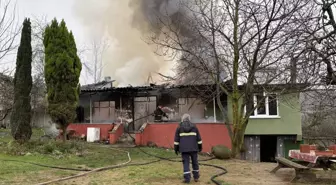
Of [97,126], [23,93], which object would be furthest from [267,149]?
[23,93]

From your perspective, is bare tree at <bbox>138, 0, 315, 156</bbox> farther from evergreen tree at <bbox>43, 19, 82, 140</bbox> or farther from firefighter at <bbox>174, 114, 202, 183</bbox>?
firefighter at <bbox>174, 114, 202, 183</bbox>

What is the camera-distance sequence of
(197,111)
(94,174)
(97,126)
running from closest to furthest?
(94,174), (197,111), (97,126)

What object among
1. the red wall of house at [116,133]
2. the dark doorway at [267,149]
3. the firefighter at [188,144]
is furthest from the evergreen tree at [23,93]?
the dark doorway at [267,149]

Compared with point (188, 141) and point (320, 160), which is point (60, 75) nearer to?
point (188, 141)

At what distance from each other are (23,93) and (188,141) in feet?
29.3

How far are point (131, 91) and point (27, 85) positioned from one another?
7.74 m

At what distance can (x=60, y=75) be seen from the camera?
15328mm

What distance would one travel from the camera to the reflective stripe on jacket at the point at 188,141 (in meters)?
8.30

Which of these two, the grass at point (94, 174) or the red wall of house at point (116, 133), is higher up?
the red wall of house at point (116, 133)

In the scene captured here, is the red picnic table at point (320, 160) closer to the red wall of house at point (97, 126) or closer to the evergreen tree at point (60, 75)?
the evergreen tree at point (60, 75)

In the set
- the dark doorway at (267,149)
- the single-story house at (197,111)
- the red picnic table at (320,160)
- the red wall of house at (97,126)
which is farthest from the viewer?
the dark doorway at (267,149)

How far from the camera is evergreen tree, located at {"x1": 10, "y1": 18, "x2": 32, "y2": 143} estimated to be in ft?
46.0

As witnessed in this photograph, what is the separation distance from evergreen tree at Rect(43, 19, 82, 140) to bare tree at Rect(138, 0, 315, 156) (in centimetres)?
389

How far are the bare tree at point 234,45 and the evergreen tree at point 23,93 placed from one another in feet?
18.0
